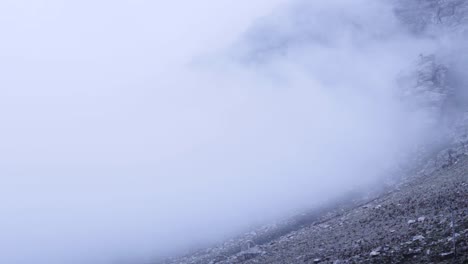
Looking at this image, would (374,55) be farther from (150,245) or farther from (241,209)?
(150,245)

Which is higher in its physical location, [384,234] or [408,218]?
[408,218]

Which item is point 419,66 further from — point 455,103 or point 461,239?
point 461,239

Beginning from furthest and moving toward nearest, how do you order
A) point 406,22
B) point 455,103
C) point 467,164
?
point 406,22
point 455,103
point 467,164

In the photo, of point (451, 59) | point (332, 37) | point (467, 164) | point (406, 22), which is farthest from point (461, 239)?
point (332, 37)

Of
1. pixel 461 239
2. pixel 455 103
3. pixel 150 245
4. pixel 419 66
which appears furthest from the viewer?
pixel 419 66

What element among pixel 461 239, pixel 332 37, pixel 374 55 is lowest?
pixel 461 239

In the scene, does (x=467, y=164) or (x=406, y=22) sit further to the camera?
(x=406, y=22)

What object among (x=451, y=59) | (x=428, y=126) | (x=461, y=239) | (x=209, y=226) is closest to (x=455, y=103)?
(x=428, y=126)

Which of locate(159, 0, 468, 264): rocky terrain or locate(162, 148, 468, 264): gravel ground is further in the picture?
locate(159, 0, 468, 264): rocky terrain

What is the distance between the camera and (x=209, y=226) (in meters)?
83.4

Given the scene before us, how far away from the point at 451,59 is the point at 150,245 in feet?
275

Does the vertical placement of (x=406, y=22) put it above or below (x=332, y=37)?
below

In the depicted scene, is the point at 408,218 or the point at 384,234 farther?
the point at 408,218

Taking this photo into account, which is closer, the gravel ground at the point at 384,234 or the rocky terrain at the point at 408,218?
the gravel ground at the point at 384,234
